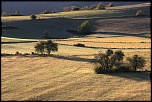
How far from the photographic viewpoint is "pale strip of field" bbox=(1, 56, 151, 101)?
40125 mm

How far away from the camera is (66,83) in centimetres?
4572

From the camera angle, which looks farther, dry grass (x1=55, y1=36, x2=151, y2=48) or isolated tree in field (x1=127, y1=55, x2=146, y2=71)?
dry grass (x1=55, y1=36, x2=151, y2=48)

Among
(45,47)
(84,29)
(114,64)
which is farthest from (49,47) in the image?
(84,29)

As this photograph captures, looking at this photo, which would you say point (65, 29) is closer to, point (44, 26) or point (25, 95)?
point (44, 26)

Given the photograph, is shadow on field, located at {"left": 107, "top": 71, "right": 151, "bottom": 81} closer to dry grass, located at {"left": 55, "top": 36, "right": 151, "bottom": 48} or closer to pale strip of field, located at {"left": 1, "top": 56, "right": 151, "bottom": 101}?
pale strip of field, located at {"left": 1, "top": 56, "right": 151, "bottom": 101}

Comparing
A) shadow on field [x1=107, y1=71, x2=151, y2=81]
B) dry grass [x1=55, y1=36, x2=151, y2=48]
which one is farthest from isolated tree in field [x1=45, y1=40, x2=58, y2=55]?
shadow on field [x1=107, y1=71, x2=151, y2=81]

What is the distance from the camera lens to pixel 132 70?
53000mm

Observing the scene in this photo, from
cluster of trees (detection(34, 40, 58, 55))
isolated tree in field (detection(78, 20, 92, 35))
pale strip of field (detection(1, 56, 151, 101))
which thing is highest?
isolated tree in field (detection(78, 20, 92, 35))

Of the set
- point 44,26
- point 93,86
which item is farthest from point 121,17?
point 93,86

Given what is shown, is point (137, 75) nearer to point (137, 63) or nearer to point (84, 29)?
point (137, 63)

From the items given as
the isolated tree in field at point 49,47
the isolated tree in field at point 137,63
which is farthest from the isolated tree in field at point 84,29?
the isolated tree in field at point 137,63

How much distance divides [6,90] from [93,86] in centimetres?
1052

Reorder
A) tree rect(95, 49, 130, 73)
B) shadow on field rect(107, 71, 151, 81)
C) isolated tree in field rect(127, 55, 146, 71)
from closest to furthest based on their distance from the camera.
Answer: shadow on field rect(107, 71, 151, 81) → tree rect(95, 49, 130, 73) → isolated tree in field rect(127, 55, 146, 71)

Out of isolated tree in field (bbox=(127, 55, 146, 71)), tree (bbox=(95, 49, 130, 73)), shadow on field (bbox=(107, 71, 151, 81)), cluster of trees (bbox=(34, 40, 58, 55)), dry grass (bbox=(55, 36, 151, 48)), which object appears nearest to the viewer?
shadow on field (bbox=(107, 71, 151, 81))
